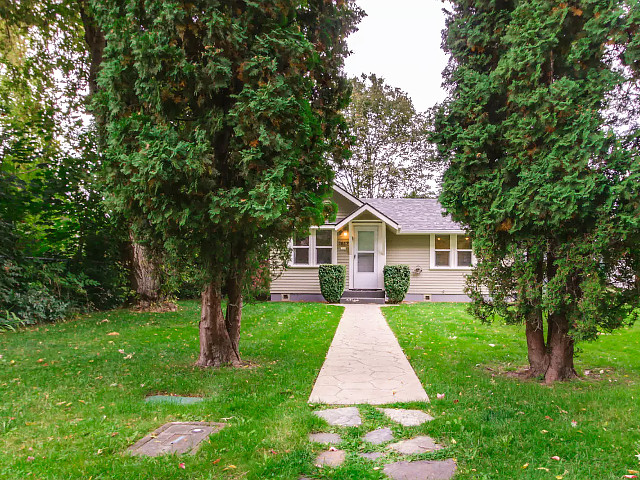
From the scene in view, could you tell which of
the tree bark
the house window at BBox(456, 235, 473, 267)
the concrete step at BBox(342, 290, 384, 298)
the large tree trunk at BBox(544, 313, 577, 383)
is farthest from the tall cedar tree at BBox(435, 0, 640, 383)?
the house window at BBox(456, 235, 473, 267)

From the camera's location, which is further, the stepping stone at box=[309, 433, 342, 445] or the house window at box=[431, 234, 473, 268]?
the house window at box=[431, 234, 473, 268]

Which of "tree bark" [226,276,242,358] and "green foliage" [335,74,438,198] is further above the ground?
"green foliage" [335,74,438,198]

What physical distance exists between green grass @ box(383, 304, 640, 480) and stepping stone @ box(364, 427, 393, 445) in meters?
0.34

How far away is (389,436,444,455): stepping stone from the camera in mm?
2906

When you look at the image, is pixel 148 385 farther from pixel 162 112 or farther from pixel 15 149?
pixel 15 149

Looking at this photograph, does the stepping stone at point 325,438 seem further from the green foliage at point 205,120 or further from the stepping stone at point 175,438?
the green foliage at point 205,120

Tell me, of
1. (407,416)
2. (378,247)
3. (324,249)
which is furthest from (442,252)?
(407,416)

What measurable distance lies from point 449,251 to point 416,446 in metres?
12.8

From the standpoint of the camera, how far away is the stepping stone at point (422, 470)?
254 centimetres

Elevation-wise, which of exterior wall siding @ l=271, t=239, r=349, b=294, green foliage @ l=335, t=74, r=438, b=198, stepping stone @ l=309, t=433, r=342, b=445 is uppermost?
green foliage @ l=335, t=74, r=438, b=198

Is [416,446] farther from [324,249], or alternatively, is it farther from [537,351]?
[324,249]

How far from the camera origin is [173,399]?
407 cm

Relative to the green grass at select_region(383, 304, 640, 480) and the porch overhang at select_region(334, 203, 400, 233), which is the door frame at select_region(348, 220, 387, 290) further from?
the green grass at select_region(383, 304, 640, 480)

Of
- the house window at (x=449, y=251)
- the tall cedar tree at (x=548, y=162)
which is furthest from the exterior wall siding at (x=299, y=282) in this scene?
the tall cedar tree at (x=548, y=162)
